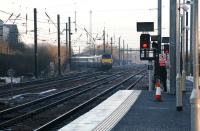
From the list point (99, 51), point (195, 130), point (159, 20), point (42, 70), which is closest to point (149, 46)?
point (159, 20)

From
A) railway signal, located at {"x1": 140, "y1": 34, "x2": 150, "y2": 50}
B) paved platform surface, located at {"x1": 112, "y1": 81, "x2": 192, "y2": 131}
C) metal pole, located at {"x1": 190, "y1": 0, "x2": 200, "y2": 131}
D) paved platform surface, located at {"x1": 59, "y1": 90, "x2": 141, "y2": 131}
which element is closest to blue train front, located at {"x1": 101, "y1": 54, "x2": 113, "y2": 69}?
railway signal, located at {"x1": 140, "y1": 34, "x2": 150, "y2": 50}

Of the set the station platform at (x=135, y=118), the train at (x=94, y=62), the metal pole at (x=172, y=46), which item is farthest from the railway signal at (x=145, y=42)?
the train at (x=94, y=62)

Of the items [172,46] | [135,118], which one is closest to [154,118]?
[135,118]

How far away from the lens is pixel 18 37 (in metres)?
74.3

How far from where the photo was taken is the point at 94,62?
85562 millimetres

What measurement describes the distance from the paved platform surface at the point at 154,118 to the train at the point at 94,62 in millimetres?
62345

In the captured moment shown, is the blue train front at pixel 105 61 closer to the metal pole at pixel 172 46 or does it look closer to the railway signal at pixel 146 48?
the railway signal at pixel 146 48

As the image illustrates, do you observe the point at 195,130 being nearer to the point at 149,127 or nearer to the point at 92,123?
the point at 149,127

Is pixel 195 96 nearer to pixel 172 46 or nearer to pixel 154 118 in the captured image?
pixel 154 118

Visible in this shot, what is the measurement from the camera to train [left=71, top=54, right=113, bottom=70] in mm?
84225

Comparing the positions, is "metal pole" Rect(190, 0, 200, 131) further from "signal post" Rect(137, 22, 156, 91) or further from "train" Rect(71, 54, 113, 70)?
"train" Rect(71, 54, 113, 70)

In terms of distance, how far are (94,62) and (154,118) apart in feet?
229

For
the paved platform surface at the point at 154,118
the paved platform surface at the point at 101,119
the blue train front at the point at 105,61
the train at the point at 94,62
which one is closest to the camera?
the paved platform surface at the point at 154,118

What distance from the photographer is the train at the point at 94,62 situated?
84225 millimetres
